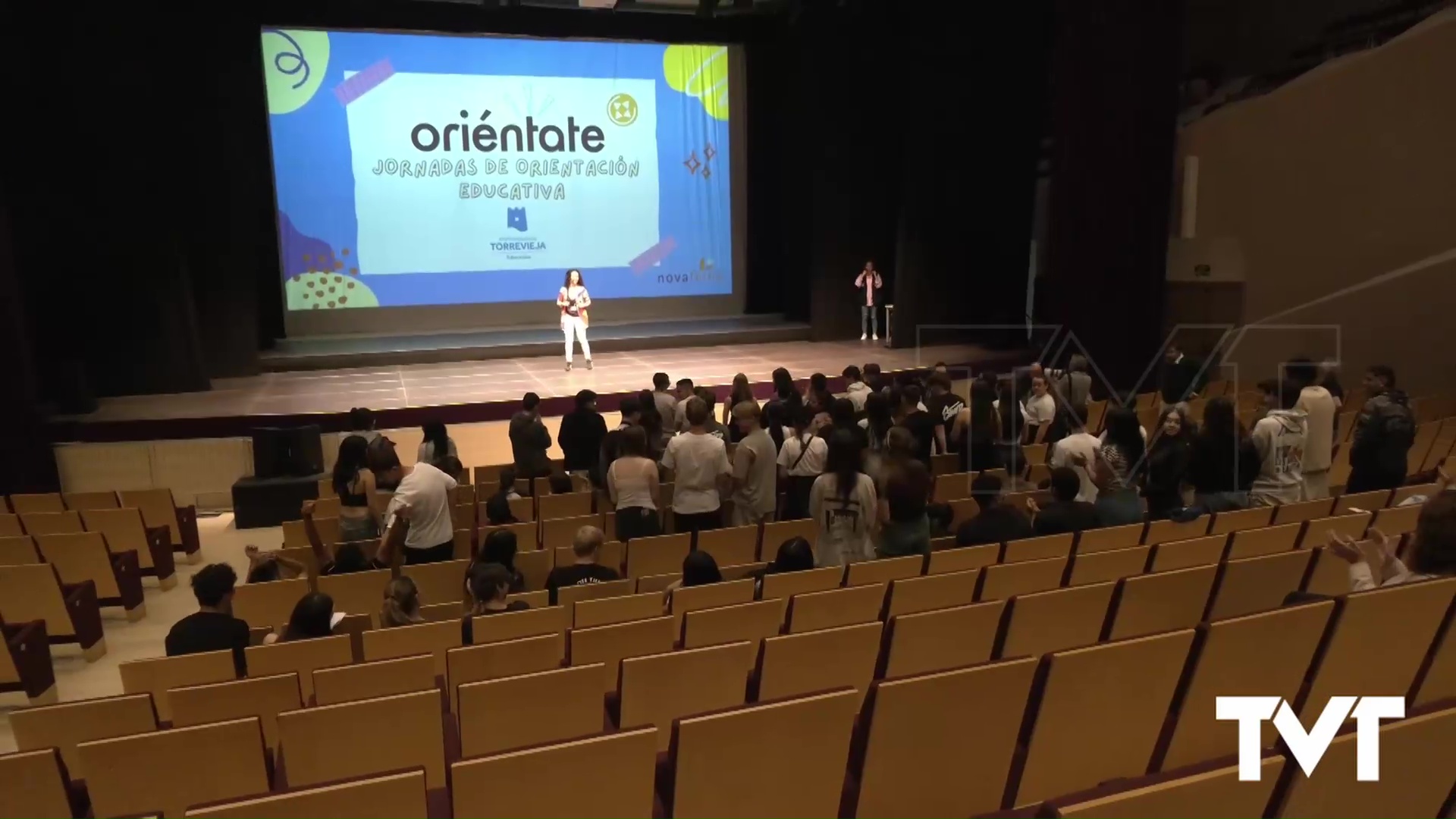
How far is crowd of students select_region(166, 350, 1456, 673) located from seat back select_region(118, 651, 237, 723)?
0.09 metres

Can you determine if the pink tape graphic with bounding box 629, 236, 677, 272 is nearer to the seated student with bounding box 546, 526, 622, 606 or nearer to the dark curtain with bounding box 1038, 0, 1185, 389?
the dark curtain with bounding box 1038, 0, 1185, 389

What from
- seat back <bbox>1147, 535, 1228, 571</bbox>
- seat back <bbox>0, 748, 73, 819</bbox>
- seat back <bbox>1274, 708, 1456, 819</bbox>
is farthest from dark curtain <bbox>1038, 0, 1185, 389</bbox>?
seat back <bbox>0, 748, 73, 819</bbox>

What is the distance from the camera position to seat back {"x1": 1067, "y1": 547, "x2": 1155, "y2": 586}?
393 centimetres

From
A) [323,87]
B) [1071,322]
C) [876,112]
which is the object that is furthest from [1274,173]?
[323,87]

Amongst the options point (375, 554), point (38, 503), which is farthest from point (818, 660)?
point (38, 503)

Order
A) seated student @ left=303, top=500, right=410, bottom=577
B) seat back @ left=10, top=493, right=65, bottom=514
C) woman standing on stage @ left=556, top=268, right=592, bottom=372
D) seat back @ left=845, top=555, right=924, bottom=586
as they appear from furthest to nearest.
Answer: woman standing on stage @ left=556, top=268, right=592, bottom=372 < seat back @ left=10, top=493, right=65, bottom=514 < seated student @ left=303, top=500, right=410, bottom=577 < seat back @ left=845, top=555, right=924, bottom=586

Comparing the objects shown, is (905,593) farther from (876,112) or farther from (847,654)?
(876,112)

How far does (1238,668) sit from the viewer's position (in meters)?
2.66

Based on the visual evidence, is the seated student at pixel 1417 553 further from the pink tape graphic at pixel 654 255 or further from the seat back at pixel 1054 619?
the pink tape graphic at pixel 654 255

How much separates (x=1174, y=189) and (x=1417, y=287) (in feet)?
9.79

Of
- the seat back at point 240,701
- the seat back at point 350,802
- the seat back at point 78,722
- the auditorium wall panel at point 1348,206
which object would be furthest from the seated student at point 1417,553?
the auditorium wall panel at point 1348,206

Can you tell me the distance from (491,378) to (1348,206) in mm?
10743

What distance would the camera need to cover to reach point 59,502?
7328mm

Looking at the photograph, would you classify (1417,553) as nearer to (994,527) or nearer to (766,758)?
(994,527)
